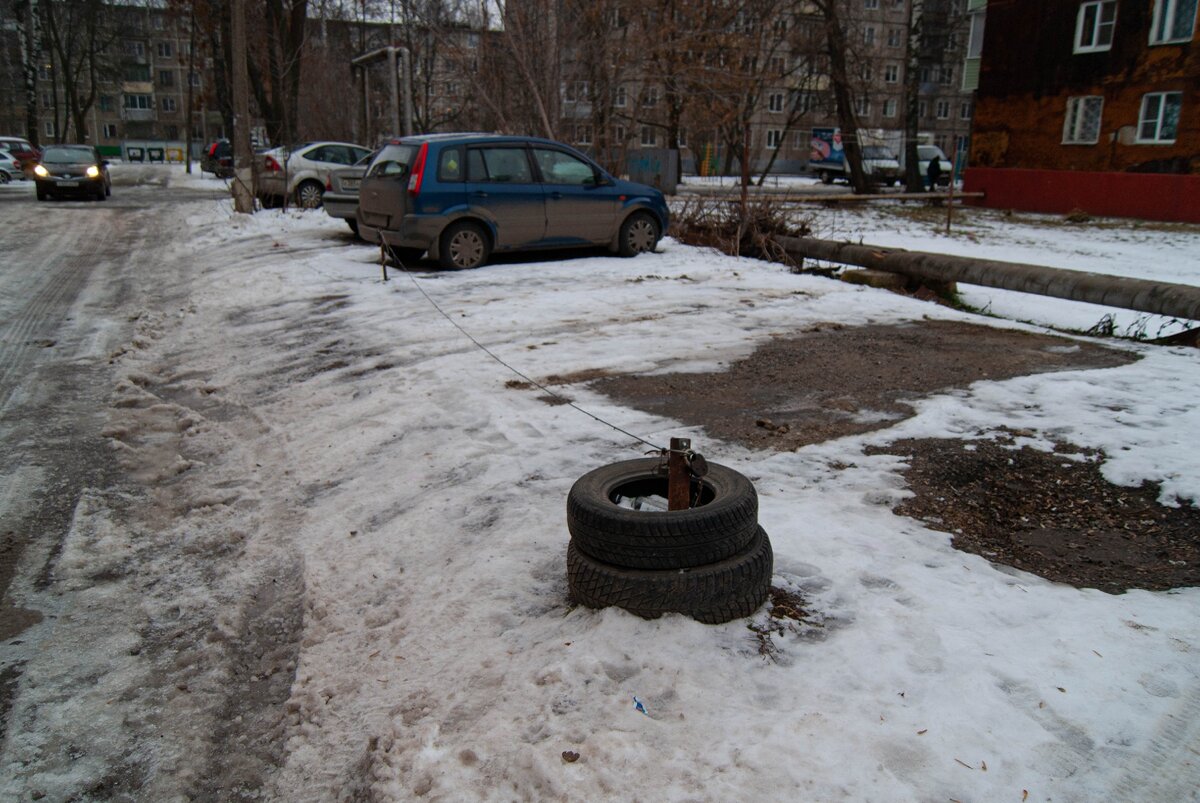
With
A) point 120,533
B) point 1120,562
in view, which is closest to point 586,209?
point 120,533

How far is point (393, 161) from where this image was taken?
11555mm

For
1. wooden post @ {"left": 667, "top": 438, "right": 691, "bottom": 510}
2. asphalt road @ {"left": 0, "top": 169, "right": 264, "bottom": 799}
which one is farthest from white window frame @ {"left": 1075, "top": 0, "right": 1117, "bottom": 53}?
wooden post @ {"left": 667, "top": 438, "right": 691, "bottom": 510}

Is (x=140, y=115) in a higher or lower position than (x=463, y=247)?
higher

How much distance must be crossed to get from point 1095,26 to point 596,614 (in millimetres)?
28517

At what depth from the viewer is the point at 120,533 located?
14.9ft

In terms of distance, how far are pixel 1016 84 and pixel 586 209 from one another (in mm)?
21630

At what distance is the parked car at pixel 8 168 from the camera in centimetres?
3197

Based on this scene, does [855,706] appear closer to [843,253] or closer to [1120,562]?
[1120,562]

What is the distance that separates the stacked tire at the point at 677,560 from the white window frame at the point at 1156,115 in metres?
25.6

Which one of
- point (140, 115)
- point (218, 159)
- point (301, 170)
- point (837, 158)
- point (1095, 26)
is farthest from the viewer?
point (140, 115)

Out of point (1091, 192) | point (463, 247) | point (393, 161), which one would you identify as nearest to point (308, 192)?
point (393, 161)

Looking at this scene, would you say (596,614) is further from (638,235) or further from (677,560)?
(638,235)

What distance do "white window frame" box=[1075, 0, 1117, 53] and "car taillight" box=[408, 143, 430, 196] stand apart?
22.4 metres

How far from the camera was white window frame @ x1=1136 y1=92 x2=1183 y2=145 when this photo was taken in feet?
77.4
